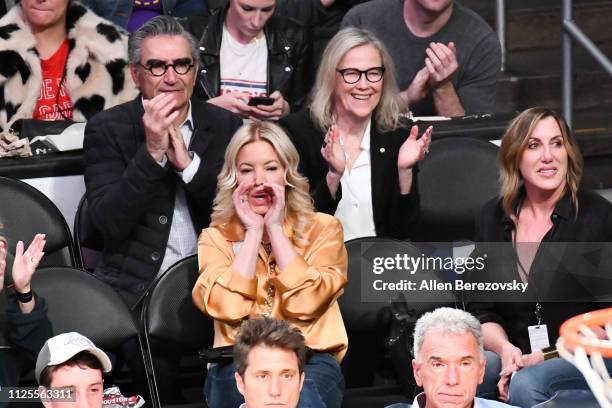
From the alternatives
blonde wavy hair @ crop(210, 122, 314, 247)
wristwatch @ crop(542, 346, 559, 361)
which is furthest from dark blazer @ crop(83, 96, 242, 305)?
wristwatch @ crop(542, 346, 559, 361)

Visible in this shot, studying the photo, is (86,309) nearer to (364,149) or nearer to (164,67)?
(164,67)

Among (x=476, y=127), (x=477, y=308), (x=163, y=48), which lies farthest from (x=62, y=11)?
(x=477, y=308)

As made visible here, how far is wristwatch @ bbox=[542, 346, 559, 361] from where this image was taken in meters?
5.41

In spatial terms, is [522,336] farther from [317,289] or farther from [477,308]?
[317,289]

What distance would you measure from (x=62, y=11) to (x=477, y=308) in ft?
7.43

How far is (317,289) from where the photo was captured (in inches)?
214

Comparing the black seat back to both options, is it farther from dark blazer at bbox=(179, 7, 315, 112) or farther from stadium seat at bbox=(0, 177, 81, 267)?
dark blazer at bbox=(179, 7, 315, 112)

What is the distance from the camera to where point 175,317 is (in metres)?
5.59

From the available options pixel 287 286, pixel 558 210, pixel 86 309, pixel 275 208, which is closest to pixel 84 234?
pixel 86 309

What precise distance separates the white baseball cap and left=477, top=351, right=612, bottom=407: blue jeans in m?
1.41

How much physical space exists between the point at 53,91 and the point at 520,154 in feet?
6.89

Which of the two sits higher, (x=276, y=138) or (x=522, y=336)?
(x=276, y=138)

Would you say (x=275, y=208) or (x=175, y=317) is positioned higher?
(x=275, y=208)

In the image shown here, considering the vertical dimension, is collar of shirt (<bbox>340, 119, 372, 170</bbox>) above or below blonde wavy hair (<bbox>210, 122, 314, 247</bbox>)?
above
